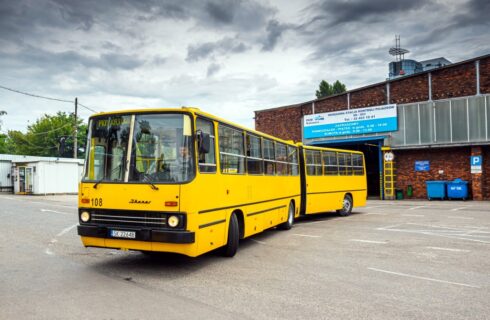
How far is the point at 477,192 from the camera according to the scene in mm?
25188

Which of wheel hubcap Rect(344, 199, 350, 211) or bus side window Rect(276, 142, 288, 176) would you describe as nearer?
bus side window Rect(276, 142, 288, 176)

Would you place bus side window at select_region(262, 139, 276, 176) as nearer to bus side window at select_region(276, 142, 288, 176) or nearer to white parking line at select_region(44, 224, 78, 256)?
bus side window at select_region(276, 142, 288, 176)

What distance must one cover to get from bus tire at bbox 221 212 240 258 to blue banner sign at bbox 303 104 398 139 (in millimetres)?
22334

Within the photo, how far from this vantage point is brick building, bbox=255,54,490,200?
82.8ft

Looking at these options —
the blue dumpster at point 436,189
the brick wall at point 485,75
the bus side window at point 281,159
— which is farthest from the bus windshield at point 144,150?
the brick wall at point 485,75

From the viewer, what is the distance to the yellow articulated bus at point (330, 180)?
15438 mm

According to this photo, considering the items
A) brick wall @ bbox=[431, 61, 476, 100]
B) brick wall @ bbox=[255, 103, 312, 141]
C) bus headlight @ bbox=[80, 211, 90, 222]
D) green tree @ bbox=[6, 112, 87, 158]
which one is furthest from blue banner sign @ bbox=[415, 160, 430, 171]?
green tree @ bbox=[6, 112, 87, 158]

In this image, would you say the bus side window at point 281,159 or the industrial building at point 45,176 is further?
the industrial building at point 45,176

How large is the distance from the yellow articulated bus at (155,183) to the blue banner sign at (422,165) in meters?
22.4

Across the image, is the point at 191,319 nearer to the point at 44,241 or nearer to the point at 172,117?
the point at 172,117

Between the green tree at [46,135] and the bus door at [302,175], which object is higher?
the green tree at [46,135]

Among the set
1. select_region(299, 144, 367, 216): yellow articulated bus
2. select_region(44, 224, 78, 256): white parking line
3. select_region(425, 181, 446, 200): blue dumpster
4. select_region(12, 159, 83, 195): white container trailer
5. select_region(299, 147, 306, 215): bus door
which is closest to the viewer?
select_region(44, 224, 78, 256): white parking line

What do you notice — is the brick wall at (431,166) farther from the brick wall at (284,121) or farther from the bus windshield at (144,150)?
the bus windshield at (144,150)

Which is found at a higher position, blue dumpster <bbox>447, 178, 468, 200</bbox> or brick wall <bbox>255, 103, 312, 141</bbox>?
brick wall <bbox>255, 103, 312, 141</bbox>
